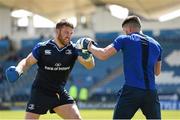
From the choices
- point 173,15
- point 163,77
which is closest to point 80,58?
point 163,77

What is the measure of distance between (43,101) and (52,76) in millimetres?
402

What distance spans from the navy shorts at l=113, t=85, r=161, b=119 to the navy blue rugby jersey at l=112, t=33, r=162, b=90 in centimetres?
8

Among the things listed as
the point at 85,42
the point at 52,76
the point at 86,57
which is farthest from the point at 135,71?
the point at 52,76

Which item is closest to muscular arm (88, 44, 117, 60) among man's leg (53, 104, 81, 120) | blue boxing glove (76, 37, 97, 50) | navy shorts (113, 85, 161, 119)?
blue boxing glove (76, 37, 97, 50)

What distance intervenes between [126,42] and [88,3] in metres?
31.0

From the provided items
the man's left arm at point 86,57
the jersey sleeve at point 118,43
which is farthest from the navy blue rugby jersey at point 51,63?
the jersey sleeve at point 118,43

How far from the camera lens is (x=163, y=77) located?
114 ft

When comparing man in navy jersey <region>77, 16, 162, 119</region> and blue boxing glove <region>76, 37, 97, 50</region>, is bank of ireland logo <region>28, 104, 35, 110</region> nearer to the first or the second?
blue boxing glove <region>76, 37, 97, 50</region>

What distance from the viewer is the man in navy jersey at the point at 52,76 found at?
29.9ft

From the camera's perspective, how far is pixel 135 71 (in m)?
7.90

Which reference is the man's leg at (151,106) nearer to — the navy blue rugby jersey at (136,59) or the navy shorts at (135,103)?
the navy shorts at (135,103)

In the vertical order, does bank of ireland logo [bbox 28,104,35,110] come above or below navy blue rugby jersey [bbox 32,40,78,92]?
below

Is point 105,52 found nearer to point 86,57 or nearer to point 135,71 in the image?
point 135,71

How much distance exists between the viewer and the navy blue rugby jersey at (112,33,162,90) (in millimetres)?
7898
